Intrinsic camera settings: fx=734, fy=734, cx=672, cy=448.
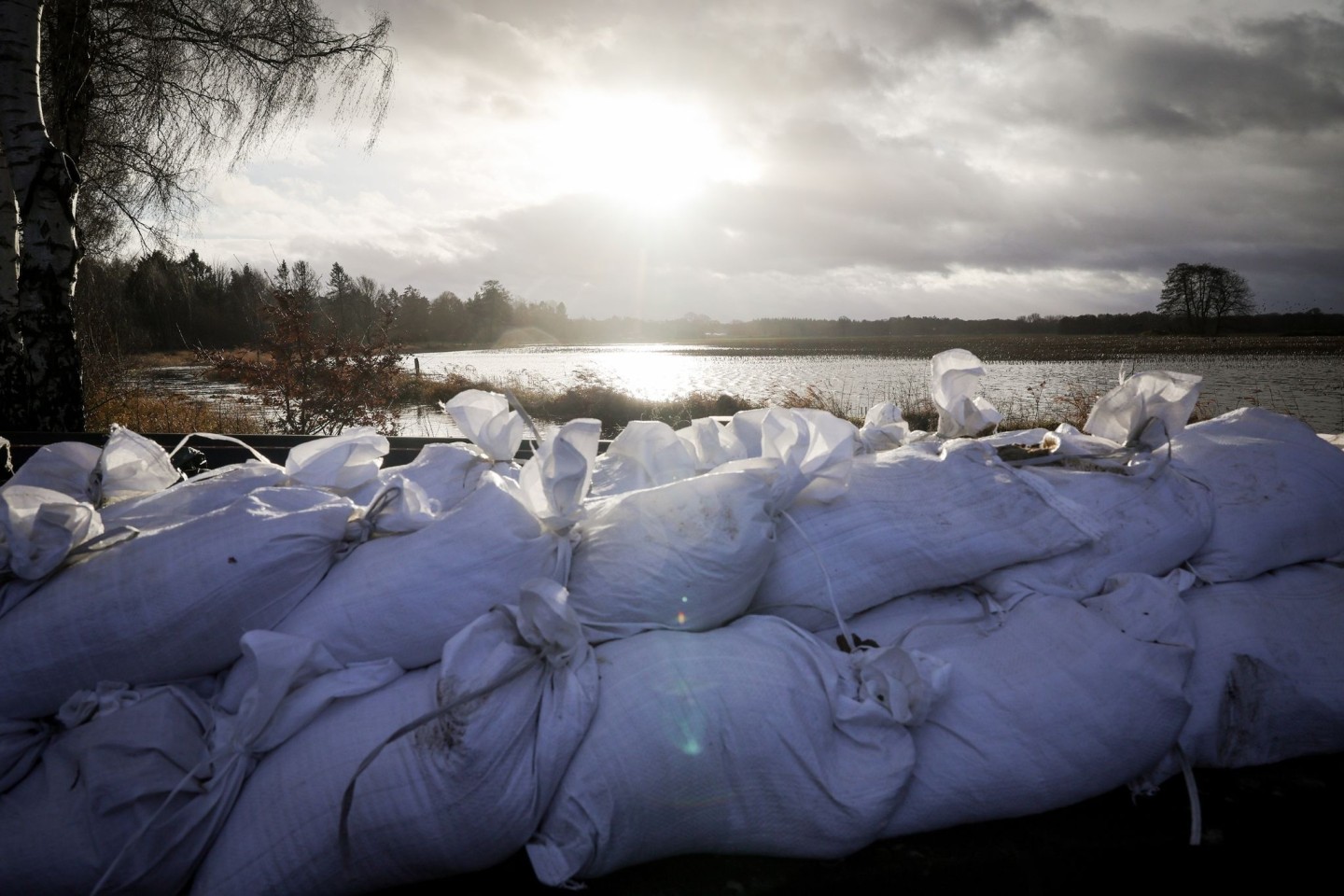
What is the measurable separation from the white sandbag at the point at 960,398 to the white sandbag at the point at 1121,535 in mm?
308

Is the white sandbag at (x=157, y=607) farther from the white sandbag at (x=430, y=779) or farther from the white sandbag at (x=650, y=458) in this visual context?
the white sandbag at (x=650, y=458)

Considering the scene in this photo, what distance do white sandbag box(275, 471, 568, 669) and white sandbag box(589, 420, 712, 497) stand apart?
0.45m

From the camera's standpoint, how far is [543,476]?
5.03 feet

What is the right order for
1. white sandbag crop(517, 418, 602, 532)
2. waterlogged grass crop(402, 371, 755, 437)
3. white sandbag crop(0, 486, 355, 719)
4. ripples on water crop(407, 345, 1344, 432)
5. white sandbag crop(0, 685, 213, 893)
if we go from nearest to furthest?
1. white sandbag crop(0, 685, 213, 893)
2. white sandbag crop(0, 486, 355, 719)
3. white sandbag crop(517, 418, 602, 532)
4. ripples on water crop(407, 345, 1344, 432)
5. waterlogged grass crop(402, 371, 755, 437)

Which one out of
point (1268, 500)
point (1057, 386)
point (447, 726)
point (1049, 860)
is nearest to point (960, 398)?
point (1268, 500)

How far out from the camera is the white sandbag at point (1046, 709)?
→ 1.33 metres

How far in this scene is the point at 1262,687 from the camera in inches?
58.7

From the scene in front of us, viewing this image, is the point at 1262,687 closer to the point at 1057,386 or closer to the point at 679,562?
the point at 679,562

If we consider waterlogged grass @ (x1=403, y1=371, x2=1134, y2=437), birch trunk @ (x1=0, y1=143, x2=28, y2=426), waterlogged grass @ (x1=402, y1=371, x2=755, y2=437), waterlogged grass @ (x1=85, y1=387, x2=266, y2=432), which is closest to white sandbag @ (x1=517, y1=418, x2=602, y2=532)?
waterlogged grass @ (x1=403, y1=371, x2=1134, y2=437)

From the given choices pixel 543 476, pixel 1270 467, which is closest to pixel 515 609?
pixel 543 476

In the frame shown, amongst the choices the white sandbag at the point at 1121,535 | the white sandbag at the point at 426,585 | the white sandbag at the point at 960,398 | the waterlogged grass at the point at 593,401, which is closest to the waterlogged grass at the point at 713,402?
the waterlogged grass at the point at 593,401

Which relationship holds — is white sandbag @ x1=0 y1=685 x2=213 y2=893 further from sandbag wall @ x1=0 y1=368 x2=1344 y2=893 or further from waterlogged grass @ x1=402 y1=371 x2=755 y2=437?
waterlogged grass @ x1=402 y1=371 x2=755 y2=437

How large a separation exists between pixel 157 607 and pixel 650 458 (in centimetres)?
108

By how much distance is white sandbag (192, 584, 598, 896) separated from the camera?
1.15 m
